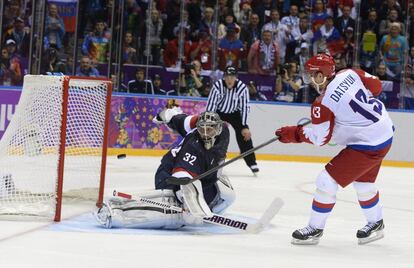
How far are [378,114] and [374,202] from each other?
20.7 inches

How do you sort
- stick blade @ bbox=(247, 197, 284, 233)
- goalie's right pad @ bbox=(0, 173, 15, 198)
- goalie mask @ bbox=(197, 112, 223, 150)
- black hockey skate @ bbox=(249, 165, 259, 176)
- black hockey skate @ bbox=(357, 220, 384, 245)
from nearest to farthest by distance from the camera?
black hockey skate @ bbox=(357, 220, 384, 245)
goalie mask @ bbox=(197, 112, 223, 150)
stick blade @ bbox=(247, 197, 284, 233)
goalie's right pad @ bbox=(0, 173, 15, 198)
black hockey skate @ bbox=(249, 165, 259, 176)

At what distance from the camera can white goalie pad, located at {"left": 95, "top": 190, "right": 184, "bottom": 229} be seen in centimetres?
513

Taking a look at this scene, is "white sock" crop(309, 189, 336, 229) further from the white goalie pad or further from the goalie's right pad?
the goalie's right pad

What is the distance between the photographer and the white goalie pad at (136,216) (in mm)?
5129

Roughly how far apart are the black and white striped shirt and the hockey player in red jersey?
408 cm

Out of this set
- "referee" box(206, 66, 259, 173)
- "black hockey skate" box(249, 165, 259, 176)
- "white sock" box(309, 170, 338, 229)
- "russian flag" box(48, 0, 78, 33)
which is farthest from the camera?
"russian flag" box(48, 0, 78, 33)

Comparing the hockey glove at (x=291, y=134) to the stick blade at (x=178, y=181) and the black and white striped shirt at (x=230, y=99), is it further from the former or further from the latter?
the black and white striped shirt at (x=230, y=99)

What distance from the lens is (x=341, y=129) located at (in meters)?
4.89

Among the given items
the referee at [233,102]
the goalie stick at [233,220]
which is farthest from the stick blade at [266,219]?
the referee at [233,102]

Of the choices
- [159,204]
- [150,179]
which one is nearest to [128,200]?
[159,204]

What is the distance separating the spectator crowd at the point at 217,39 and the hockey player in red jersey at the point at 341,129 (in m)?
6.14

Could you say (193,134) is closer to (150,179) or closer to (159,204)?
(159,204)

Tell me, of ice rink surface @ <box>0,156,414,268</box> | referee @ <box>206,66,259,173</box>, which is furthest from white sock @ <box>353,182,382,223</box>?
referee @ <box>206,66,259,173</box>

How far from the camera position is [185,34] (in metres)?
11.3
